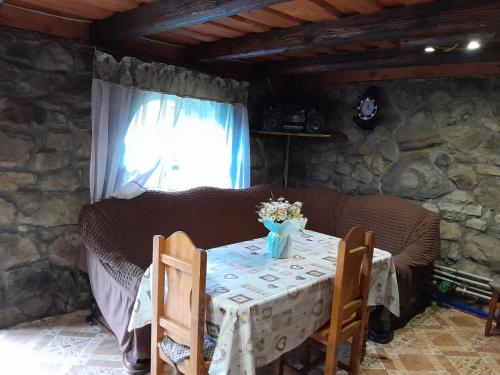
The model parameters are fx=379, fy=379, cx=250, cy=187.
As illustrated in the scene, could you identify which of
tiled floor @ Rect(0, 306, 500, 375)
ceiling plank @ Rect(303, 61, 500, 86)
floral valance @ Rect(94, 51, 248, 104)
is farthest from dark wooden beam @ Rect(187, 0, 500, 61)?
tiled floor @ Rect(0, 306, 500, 375)

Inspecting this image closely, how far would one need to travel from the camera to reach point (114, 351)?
2361 mm

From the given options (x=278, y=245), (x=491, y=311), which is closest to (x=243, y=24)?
(x=278, y=245)

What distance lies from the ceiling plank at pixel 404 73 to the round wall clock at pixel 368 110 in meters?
0.16

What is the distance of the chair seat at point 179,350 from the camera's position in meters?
1.61

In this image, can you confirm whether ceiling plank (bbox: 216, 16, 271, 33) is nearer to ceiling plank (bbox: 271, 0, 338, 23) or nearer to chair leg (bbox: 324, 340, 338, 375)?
ceiling plank (bbox: 271, 0, 338, 23)

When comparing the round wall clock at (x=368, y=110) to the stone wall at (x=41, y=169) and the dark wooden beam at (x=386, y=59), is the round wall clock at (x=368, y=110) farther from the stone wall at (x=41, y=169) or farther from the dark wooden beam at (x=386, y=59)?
the stone wall at (x=41, y=169)

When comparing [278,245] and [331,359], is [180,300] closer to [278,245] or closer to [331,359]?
[278,245]

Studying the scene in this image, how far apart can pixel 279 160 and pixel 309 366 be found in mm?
2685

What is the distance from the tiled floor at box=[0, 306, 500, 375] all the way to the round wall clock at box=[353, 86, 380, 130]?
6.24 feet

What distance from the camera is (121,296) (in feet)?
7.09

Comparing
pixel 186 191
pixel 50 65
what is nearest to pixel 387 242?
pixel 186 191

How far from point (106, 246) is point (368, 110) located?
270 centimetres

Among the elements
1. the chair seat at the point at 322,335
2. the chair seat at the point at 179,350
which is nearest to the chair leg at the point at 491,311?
the chair seat at the point at 322,335

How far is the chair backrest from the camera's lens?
5.99 feet
